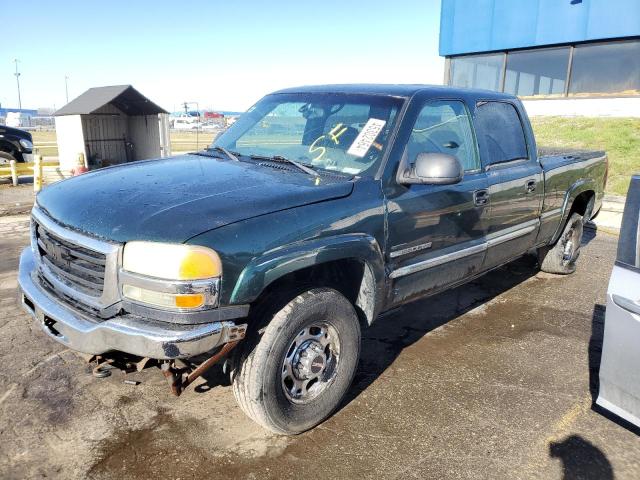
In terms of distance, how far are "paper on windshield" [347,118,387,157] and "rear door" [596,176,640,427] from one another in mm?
1487

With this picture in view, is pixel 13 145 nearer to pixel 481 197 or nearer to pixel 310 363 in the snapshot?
pixel 481 197

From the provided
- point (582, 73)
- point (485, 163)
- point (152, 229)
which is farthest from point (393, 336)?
point (582, 73)

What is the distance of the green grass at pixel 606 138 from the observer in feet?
39.9

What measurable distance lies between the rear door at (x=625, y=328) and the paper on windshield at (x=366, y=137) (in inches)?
58.5

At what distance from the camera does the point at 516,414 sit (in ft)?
10.2

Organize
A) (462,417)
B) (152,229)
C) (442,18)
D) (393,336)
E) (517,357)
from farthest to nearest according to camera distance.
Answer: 1. (442,18)
2. (393,336)
3. (517,357)
4. (462,417)
5. (152,229)

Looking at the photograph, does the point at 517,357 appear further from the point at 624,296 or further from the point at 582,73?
the point at 582,73

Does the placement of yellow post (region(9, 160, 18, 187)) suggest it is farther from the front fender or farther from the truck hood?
the front fender

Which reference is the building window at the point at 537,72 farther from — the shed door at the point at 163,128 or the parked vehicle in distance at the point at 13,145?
the parked vehicle in distance at the point at 13,145

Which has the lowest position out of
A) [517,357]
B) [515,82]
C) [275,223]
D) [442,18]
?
[517,357]

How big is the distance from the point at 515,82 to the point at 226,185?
17.8 meters

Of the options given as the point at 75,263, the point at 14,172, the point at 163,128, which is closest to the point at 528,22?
the point at 163,128

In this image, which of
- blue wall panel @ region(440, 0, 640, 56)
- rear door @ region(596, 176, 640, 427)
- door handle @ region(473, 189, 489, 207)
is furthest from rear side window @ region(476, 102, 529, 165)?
blue wall panel @ region(440, 0, 640, 56)

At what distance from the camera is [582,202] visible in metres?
5.78
